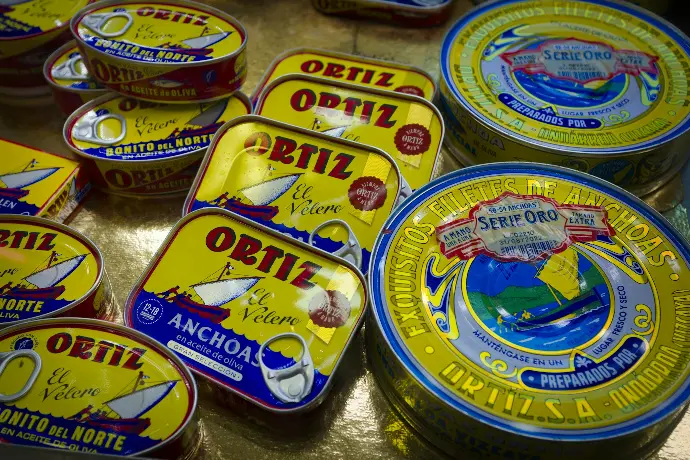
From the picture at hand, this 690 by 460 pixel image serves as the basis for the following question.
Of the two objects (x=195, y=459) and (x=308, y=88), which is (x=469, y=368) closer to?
(x=195, y=459)

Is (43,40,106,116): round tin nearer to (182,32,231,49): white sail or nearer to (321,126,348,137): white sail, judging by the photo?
(182,32,231,49): white sail

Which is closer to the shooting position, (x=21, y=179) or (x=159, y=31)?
(x=21, y=179)

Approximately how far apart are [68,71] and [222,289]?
636 mm

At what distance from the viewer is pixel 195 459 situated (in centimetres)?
101

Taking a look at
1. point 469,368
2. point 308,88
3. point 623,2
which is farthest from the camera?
point 623,2

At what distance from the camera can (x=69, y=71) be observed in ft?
4.63

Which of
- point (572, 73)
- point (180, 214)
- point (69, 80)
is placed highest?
point (572, 73)

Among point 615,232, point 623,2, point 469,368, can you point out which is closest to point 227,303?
point 469,368

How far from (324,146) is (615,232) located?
486 mm

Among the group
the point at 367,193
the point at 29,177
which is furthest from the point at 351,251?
the point at 29,177

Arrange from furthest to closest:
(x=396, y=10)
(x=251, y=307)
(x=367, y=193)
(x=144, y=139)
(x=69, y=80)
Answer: (x=396, y=10) < (x=69, y=80) < (x=144, y=139) < (x=367, y=193) < (x=251, y=307)

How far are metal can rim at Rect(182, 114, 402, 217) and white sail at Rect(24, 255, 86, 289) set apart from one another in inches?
7.4

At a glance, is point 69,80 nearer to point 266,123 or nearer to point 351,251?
point 266,123

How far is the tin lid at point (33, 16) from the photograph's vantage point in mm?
1419
